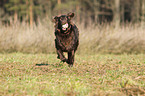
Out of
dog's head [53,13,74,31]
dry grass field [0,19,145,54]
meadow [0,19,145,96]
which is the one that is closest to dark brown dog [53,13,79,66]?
dog's head [53,13,74,31]

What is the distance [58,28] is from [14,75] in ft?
4.93

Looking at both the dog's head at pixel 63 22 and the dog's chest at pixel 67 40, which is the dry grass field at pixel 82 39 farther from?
the dog's head at pixel 63 22

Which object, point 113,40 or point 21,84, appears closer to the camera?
point 21,84

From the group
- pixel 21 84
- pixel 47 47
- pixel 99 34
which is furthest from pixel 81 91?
pixel 99 34

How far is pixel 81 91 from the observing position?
13.7 ft

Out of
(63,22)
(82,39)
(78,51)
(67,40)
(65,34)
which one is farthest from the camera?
(82,39)

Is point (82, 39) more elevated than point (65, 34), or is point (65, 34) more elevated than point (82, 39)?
point (65, 34)

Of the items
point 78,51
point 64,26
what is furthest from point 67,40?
point 78,51

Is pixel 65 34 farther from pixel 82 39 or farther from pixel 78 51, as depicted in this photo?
pixel 82 39

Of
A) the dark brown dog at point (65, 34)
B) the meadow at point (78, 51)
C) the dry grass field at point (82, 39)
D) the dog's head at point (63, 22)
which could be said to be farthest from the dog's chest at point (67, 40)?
the dry grass field at point (82, 39)

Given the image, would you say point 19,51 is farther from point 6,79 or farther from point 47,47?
point 6,79

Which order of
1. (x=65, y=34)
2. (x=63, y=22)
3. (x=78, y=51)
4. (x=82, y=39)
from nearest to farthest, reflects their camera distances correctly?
(x=63, y=22) → (x=65, y=34) → (x=78, y=51) → (x=82, y=39)

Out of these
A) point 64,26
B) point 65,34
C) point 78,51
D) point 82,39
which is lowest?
point 78,51

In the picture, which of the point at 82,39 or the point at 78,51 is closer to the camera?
the point at 78,51
